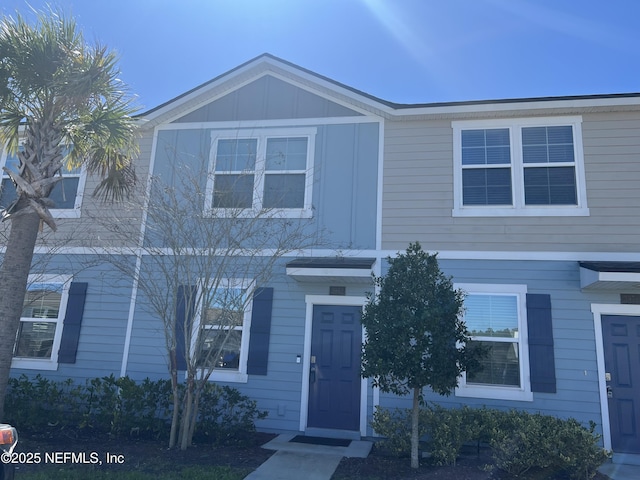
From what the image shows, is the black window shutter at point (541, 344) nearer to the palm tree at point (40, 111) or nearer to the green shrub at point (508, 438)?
the green shrub at point (508, 438)

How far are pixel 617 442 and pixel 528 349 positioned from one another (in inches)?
74.3

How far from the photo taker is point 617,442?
25.0ft

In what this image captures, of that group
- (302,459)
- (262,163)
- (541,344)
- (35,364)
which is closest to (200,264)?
(262,163)

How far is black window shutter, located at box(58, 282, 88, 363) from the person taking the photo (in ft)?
31.0

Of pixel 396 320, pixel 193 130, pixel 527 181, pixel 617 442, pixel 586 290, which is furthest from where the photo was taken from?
pixel 193 130

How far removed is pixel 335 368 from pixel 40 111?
21.1ft

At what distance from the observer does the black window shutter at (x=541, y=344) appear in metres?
7.92

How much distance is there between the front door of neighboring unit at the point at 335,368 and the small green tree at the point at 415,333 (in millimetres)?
1771

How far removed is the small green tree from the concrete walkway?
3.89 feet

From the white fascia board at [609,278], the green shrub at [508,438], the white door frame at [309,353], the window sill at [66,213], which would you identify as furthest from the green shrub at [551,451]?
the window sill at [66,213]

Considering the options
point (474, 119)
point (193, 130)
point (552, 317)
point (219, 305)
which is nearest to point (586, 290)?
point (552, 317)

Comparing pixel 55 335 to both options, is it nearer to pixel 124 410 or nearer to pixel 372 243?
pixel 124 410

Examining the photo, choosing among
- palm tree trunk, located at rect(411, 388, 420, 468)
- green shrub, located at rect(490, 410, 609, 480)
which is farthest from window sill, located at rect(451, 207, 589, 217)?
green shrub, located at rect(490, 410, 609, 480)

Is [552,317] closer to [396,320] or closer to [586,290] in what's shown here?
[586,290]
